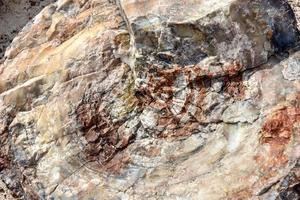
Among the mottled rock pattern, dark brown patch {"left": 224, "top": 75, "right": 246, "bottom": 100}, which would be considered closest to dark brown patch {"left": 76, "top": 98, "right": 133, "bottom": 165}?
dark brown patch {"left": 224, "top": 75, "right": 246, "bottom": 100}

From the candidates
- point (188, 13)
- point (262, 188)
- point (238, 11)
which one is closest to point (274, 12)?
point (238, 11)

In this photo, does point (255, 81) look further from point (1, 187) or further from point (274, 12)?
point (1, 187)

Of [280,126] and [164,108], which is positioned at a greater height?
[164,108]

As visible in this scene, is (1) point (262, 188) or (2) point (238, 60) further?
(2) point (238, 60)

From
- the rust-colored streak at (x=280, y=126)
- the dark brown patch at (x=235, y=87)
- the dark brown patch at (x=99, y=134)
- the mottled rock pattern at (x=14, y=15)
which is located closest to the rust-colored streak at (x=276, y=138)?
the rust-colored streak at (x=280, y=126)

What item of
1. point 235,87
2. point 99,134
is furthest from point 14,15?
point 235,87

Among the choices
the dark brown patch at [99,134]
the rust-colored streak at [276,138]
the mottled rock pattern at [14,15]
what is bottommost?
the rust-colored streak at [276,138]

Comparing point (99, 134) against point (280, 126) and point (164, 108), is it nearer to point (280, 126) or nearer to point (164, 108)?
point (164, 108)

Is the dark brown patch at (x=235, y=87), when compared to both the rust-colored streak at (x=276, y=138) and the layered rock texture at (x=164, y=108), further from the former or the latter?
the rust-colored streak at (x=276, y=138)

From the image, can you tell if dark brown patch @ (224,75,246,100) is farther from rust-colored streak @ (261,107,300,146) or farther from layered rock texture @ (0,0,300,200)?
rust-colored streak @ (261,107,300,146)
